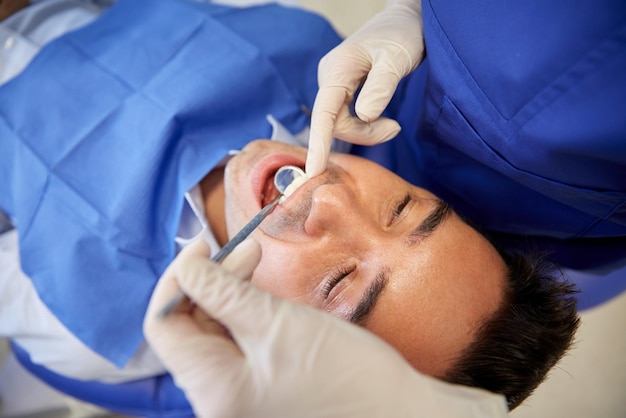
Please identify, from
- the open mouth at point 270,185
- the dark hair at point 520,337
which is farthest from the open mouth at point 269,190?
the dark hair at point 520,337

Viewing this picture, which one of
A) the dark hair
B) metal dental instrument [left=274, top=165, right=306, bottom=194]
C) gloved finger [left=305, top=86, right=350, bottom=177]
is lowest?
the dark hair

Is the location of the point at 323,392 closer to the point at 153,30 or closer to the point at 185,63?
the point at 185,63

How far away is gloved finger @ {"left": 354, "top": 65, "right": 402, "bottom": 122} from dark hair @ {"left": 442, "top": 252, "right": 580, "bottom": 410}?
1.39 ft

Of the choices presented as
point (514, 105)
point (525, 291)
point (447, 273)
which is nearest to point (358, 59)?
point (514, 105)

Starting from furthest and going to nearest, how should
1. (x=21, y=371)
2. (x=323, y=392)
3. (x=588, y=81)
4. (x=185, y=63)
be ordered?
1. (x=21, y=371)
2. (x=185, y=63)
3. (x=588, y=81)
4. (x=323, y=392)

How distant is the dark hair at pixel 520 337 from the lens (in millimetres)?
867

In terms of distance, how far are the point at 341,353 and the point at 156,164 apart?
0.62 meters

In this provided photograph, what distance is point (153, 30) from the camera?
3.69 feet

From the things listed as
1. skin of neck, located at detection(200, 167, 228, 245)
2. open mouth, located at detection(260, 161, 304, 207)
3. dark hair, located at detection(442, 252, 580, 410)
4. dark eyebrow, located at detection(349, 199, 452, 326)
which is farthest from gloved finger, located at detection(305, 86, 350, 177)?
dark hair, located at detection(442, 252, 580, 410)

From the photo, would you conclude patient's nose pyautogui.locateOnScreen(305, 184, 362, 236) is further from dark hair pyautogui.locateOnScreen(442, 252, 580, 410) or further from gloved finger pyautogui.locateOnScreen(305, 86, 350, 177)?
dark hair pyautogui.locateOnScreen(442, 252, 580, 410)

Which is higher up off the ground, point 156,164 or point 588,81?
point 588,81

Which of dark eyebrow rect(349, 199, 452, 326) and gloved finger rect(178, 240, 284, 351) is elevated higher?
gloved finger rect(178, 240, 284, 351)

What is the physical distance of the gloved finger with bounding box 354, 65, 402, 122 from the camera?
900mm

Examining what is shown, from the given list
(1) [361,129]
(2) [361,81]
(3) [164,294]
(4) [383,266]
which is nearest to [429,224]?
(4) [383,266]
